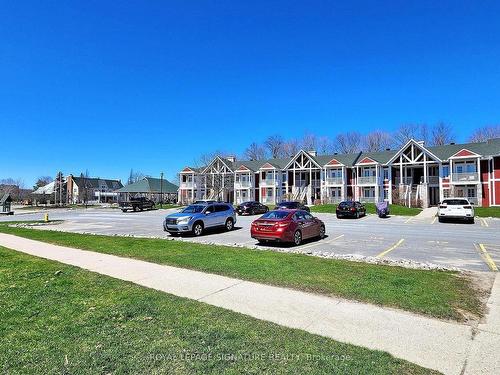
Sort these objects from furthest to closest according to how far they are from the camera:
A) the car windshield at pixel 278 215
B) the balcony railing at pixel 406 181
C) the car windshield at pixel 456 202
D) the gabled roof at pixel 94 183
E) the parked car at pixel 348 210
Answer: the gabled roof at pixel 94 183
the balcony railing at pixel 406 181
the parked car at pixel 348 210
the car windshield at pixel 456 202
the car windshield at pixel 278 215

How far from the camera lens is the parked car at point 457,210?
25.0 metres

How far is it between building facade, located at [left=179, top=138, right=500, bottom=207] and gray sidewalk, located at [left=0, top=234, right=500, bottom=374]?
41.1 m

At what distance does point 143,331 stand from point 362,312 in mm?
3513

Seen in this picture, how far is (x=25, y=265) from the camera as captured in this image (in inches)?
362

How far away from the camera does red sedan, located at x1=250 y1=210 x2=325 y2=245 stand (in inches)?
554

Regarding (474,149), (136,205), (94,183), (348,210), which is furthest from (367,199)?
(94,183)

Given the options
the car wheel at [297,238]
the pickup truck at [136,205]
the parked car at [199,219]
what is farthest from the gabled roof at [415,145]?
the car wheel at [297,238]

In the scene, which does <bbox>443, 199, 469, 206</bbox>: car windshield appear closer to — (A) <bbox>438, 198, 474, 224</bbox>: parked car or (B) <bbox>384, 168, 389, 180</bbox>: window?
(A) <bbox>438, 198, 474, 224</bbox>: parked car

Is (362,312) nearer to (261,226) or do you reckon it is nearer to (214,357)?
(214,357)

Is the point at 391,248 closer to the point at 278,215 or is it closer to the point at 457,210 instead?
the point at 278,215

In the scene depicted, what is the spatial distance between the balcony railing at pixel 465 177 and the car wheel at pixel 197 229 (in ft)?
125

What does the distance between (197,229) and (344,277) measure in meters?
11.5

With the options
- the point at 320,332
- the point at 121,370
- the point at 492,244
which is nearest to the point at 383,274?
the point at 320,332

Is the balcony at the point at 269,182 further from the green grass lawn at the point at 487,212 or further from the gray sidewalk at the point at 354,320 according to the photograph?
the gray sidewalk at the point at 354,320
